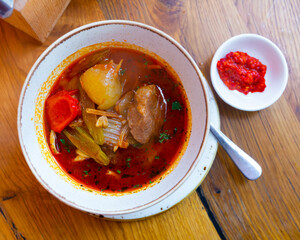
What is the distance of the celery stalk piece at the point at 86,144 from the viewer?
1.51 m

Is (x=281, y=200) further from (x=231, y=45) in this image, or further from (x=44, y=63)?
(x=44, y=63)

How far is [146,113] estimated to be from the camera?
1.50 m

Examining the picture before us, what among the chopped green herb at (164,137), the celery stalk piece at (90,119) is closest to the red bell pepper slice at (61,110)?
the celery stalk piece at (90,119)

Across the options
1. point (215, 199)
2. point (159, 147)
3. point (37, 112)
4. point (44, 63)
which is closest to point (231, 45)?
point (159, 147)

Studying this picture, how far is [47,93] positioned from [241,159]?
1151 mm

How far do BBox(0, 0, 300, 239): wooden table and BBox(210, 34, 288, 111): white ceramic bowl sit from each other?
0.05 metres

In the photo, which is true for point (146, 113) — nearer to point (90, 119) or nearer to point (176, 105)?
point (176, 105)

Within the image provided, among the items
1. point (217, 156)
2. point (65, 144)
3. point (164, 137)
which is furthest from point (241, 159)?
point (65, 144)

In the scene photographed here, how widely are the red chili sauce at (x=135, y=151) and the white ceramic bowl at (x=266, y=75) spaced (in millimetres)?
297

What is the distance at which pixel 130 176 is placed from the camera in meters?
1.56

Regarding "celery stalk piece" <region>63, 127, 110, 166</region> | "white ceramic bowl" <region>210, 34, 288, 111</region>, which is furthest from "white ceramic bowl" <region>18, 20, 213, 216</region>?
"white ceramic bowl" <region>210, 34, 288, 111</region>

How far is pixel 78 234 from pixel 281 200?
125 cm

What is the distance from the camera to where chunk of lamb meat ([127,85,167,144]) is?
1494mm

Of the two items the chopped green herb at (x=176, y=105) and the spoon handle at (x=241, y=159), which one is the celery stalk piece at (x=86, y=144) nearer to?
the chopped green herb at (x=176, y=105)
